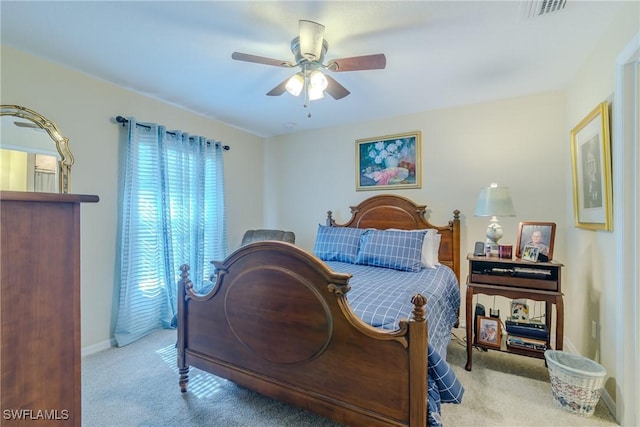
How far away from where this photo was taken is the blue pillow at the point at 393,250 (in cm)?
273

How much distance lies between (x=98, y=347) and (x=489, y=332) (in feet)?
11.2

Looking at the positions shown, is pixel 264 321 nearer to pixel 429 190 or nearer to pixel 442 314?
pixel 442 314

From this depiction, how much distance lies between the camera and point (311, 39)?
1.79 m

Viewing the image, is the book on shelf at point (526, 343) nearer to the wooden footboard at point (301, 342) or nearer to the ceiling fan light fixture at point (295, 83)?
the wooden footboard at point (301, 342)

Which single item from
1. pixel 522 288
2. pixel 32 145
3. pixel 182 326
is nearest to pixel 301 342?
pixel 182 326

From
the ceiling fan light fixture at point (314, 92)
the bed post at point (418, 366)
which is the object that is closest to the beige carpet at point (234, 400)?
the bed post at point (418, 366)

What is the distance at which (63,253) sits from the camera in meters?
0.75

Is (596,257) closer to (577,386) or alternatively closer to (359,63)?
(577,386)

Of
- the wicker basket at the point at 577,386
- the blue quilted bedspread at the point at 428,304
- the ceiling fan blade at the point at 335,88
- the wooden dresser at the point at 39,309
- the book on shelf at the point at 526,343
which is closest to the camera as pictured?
the wooden dresser at the point at 39,309

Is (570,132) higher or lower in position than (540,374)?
higher

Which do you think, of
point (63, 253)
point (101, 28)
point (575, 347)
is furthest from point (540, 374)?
point (101, 28)

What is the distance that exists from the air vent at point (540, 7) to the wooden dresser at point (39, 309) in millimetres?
2348

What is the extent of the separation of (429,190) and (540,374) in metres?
1.95

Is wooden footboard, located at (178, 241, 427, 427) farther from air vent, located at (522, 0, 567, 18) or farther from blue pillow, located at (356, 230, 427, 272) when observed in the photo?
air vent, located at (522, 0, 567, 18)
